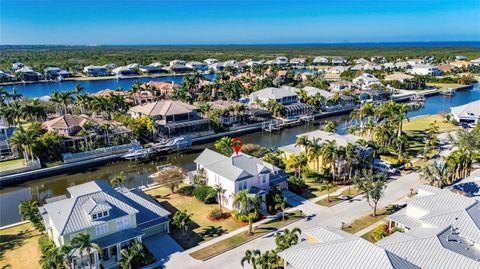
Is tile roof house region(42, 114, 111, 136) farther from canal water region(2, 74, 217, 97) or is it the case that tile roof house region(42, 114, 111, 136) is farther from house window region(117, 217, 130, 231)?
canal water region(2, 74, 217, 97)

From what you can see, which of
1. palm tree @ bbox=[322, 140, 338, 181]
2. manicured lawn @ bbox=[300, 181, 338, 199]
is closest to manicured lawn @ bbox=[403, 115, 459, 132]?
palm tree @ bbox=[322, 140, 338, 181]

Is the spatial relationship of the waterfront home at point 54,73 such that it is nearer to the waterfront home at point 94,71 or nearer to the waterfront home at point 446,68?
the waterfront home at point 94,71

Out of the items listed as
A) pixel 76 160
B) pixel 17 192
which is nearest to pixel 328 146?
pixel 76 160

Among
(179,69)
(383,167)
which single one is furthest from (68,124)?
(179,69)

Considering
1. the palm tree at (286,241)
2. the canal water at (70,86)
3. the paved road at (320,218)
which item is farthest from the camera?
the canal water at (70,86)

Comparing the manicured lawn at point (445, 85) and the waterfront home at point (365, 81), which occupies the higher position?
the waterfront home at point (365, 81)

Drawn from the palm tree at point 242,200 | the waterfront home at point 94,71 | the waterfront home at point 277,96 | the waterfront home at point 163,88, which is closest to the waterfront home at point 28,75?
the waterfront home at point 94,71
